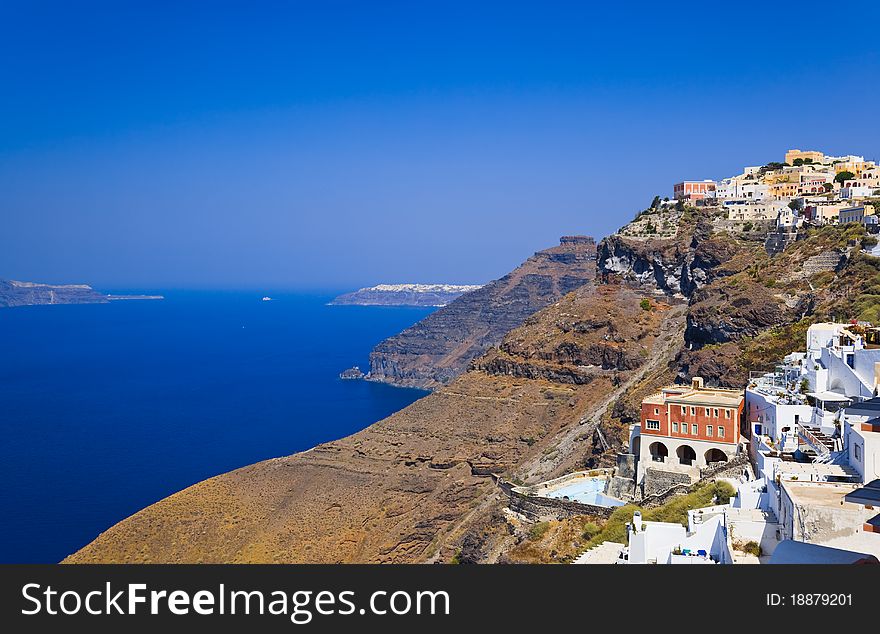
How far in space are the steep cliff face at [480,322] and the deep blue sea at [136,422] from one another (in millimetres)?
9788

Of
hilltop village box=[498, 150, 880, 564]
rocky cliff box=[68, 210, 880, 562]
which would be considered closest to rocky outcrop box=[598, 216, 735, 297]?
rocky cliff box=[68, 210, 880, 562]

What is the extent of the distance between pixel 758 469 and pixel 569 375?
41533 mm

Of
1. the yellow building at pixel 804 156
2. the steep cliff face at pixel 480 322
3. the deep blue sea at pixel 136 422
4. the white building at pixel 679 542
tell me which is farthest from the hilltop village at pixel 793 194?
the steep cliff face at pixel 480 322

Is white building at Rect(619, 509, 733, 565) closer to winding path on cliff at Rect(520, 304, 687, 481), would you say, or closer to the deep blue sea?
winding path on cliff at Rect(520, 304, 687, 481)

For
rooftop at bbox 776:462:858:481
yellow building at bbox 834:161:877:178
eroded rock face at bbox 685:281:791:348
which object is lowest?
rooftop at bbox 776:462:858:481

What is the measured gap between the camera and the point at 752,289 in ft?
170

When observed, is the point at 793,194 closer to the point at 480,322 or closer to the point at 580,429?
the point at 580,429

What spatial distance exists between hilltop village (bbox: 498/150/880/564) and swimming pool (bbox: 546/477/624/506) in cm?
9

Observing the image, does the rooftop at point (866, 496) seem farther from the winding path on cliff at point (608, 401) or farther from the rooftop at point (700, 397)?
the winding path on cliff at point (608, 401)

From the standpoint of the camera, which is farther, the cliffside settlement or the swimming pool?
the swimming pool

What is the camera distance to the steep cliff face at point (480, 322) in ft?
525

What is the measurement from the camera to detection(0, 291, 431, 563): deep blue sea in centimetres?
7038

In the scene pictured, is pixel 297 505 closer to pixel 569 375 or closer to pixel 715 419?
pixel 569 375
